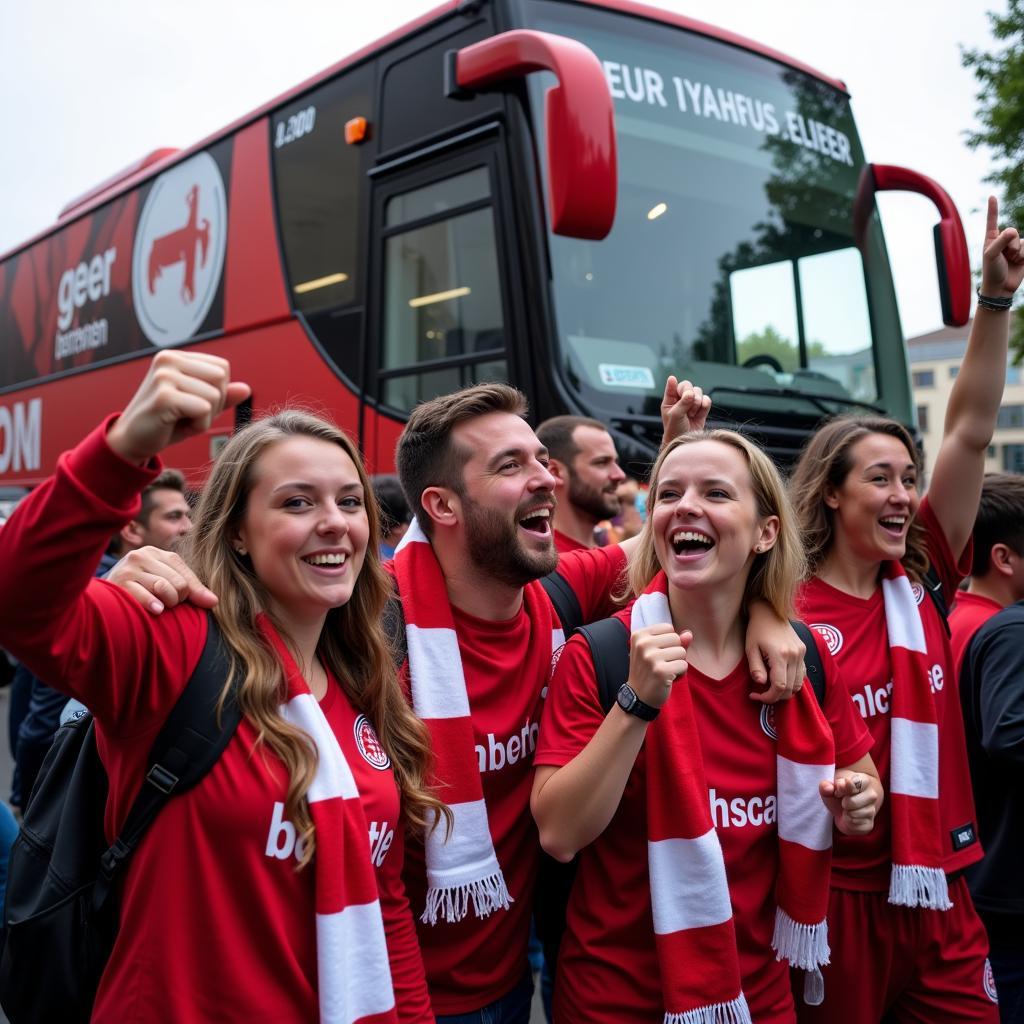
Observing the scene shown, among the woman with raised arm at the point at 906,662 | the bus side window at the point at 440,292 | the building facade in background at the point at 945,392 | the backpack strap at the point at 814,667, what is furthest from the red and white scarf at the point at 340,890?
the building facade in background at the point at 945,392

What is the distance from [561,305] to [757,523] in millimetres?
2925

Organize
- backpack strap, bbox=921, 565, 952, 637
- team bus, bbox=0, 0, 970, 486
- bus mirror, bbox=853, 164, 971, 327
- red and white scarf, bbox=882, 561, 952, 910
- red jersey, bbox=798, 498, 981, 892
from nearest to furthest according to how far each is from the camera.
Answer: red and white scarf, bbox=882, 561, 952, 910 → red jersey, bbox=798, 498, 981, 892 → backpack strap, bbox=921, 565, 952, 637 → team bus, bbox=0, 0, 970, 486 → bus mirror, bbox=853, 164, 971, 327

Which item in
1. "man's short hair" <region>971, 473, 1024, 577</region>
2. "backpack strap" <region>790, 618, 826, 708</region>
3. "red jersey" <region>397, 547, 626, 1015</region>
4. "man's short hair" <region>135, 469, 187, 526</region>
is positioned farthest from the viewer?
"man's short hair" <region>135, 469, 187, 526</region>

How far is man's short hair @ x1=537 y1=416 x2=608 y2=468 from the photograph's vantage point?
14.1 feet

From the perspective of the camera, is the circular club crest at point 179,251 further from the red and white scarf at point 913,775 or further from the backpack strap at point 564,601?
the red and white scarf at point 913,775

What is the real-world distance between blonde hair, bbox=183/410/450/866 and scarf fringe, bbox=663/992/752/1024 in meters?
0.59

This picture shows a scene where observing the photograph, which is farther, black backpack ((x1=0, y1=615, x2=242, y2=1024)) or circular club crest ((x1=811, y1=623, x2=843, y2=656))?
circular club crest ((x1=811, y1=623, x2=843, y2=656))

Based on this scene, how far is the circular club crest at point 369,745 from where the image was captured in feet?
6.32

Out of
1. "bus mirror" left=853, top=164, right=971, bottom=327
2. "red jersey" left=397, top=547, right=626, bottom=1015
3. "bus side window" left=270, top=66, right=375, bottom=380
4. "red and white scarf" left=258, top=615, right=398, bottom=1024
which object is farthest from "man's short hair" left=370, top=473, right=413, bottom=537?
"bus mirror" left=853, top=164, right=971, bottom=327

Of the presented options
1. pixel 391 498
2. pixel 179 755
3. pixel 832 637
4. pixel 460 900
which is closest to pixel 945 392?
pixel 391 498

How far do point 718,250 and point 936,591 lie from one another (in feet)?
10.1

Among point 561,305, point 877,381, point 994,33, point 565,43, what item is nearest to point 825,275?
point 877,381

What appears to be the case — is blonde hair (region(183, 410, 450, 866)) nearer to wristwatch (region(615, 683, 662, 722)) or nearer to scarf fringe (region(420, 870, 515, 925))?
scarf fringe (region(420, 870, 515, 925))

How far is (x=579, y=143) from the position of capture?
3859 millimetres
